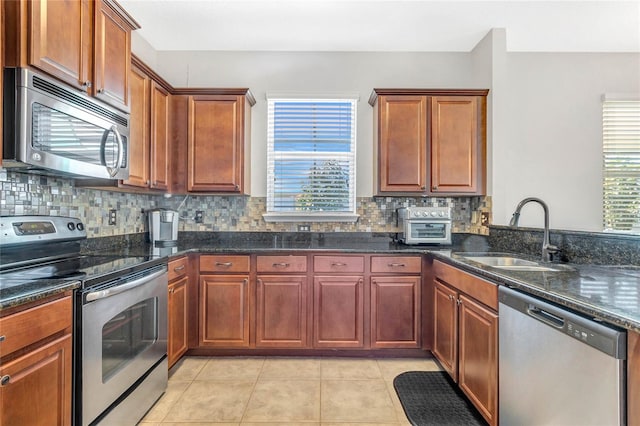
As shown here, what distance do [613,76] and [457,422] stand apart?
374cm

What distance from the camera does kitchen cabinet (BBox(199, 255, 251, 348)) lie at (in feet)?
8.59

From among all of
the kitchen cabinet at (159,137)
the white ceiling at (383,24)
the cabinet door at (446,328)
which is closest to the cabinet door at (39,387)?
the kitchen cabinet at (159,137)

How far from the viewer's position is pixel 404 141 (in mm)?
2941

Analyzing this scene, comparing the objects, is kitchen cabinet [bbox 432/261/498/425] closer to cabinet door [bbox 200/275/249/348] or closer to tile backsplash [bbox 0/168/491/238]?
tile backsplash [bbox 0/168/491/238]

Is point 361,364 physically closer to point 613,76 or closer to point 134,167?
point 134,167

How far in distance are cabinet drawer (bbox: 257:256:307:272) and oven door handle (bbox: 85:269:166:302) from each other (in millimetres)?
851

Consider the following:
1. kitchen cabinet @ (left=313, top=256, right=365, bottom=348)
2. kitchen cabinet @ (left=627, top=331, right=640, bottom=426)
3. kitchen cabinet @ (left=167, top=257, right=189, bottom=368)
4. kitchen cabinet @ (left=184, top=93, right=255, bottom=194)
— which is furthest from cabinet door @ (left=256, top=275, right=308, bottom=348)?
kitchen cabinet @ (left=627, top=331, right=640, bottom=426)

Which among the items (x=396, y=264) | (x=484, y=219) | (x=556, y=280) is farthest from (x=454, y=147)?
(x=556, y=280)

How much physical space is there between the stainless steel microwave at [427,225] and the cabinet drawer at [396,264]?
0.98 ft

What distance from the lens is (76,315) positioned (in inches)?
53.9

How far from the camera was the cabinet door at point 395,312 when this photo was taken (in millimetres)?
2623

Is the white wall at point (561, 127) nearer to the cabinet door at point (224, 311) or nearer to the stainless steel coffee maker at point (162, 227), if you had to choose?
the cabinet door at point (224, 311)

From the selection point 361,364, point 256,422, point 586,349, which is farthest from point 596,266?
point 256,422

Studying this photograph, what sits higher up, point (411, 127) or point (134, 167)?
point (411, 127)
